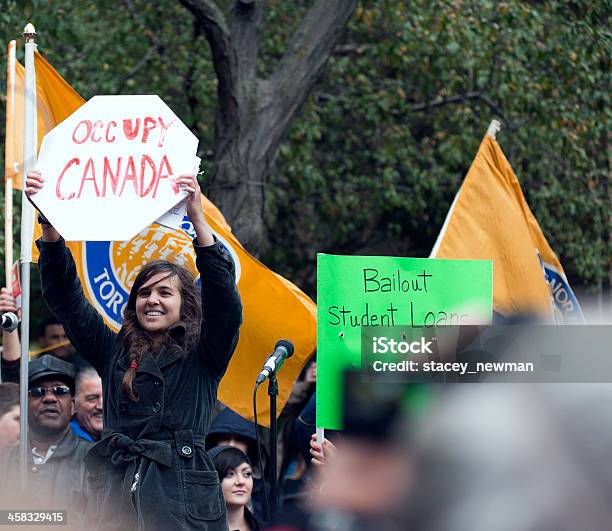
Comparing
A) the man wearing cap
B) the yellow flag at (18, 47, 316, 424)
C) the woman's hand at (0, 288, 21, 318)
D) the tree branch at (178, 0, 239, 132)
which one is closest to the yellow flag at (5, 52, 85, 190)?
the yellow flag at (18, 47, 316, 424)

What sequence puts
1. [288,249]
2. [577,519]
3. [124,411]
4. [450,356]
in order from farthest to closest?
[288,249]
[124,411]
[450,356]
[577,519]

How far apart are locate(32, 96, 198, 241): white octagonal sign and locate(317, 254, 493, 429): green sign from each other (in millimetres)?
607

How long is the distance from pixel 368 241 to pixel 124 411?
29.6 feet

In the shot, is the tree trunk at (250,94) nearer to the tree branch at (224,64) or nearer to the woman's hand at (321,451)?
the tree branch at (224,64)

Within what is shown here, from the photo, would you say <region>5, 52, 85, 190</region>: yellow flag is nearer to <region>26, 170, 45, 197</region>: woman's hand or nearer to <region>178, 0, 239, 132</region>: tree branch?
<region>26, 170, 45, 197</region>: woman's hand

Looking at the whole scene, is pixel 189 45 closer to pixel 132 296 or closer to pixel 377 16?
pixel 377 16

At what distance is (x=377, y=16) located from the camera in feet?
32.5

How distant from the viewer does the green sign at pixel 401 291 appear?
4.28 m

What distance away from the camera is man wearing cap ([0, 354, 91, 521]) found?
486 centimetres

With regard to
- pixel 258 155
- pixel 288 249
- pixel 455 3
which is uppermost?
pixel 455 3

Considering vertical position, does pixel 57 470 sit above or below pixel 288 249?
below

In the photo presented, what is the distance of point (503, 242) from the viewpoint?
6289 mm

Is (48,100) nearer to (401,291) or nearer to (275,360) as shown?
(275,360)

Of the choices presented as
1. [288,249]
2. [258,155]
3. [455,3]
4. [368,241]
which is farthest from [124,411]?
[368,241]
